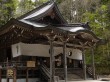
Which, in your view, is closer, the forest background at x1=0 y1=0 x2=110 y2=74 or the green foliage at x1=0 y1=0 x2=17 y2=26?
the forest background at x1=0 y1=0 x2=110 y2=74

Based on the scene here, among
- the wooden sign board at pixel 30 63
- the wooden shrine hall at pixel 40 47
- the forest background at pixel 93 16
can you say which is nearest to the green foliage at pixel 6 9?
the forest background at pixel 93 16

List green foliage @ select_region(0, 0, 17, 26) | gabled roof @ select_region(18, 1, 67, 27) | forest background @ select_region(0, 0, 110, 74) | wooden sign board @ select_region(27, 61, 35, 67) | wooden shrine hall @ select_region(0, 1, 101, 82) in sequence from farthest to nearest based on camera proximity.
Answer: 1. green foliage @ select_region(0, 0, 17, 26)
2. forest background @ select_region(0, 0, 110, 74)
3. gabled roof @ select_region(18, 1, 67, 27)
4. wooden sign board @ select_region(27, 61, 35, 67)
5. wooden shrine hall @ select_region(0, 1, 101, 82)

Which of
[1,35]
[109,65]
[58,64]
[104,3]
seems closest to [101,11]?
[104,3]

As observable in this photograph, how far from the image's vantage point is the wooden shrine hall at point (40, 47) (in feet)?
48.3

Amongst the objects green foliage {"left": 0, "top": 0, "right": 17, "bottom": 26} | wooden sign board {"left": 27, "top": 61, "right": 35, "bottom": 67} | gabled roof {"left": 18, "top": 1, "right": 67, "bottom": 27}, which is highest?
green foliage {"left": 0, "top": 0, "right": 17, "bottom": 26}

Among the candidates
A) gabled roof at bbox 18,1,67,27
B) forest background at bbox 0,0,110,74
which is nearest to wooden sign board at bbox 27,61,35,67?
gabled roof at bbox 18,1,67,27

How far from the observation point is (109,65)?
94.1 feet

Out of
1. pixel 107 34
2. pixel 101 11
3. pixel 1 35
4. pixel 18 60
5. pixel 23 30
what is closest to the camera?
pixel 23 30

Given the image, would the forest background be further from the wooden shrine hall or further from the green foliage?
the wooden shrine hall

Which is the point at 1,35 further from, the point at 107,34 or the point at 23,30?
the point at 107,34

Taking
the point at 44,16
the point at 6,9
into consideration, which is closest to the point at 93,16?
the point at 6,9

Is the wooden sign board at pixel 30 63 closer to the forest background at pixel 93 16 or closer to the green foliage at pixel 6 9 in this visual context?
the forest background at pixel 93 16

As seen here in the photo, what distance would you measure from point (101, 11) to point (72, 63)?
12418 millimetres

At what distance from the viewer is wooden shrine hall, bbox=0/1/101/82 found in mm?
14727
